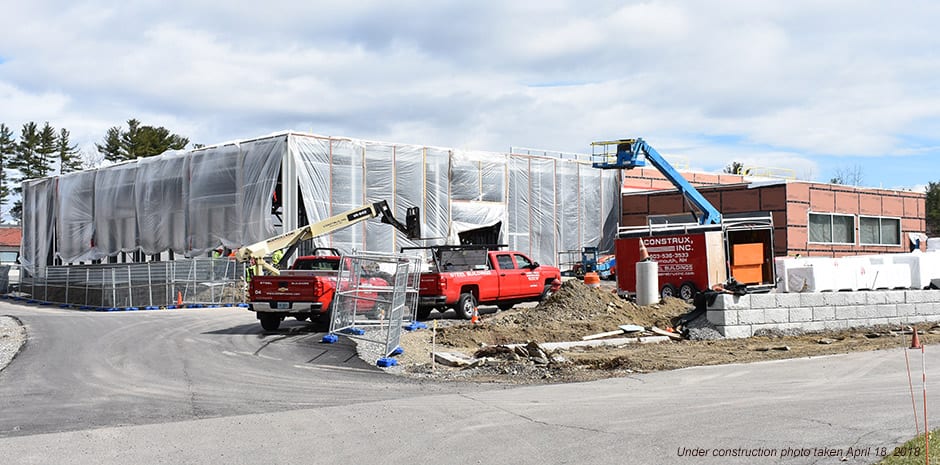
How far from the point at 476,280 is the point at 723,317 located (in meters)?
7.31

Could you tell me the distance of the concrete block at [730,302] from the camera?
1734 centimetres

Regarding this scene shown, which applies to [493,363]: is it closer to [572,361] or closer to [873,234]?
[572,361]

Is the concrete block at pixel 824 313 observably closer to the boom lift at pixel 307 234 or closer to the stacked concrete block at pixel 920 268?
the stacked concrete block at pixel 920 268

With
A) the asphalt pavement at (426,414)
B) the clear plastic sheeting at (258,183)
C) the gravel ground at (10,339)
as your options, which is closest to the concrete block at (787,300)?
the asphalt pavement at (426,414)

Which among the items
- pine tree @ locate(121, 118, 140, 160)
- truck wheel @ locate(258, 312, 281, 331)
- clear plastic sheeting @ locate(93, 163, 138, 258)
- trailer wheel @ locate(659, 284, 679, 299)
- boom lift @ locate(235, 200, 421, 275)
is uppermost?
pine tree @ locate(121, 118, 140, 160)

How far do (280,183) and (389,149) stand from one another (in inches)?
207

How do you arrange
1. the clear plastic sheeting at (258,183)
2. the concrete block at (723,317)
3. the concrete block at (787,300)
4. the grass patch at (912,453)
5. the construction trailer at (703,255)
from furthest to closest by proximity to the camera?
the clear plastic sheeting at (258,183)
the construction trailer at (703,255)
the concrete block at (787,300)
the concrete block at (723,317)
the grass patch at (912,453)

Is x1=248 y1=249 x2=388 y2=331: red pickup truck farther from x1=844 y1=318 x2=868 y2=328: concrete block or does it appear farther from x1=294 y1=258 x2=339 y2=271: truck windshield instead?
x1=844 y1=318 x2=868 y2=328: concrete block

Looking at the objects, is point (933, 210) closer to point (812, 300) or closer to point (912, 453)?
point (812, 300)

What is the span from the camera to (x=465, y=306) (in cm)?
2236

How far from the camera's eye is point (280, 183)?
39.4 meters

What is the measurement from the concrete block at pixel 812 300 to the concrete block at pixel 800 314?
105mm

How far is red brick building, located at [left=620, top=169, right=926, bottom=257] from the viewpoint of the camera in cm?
4591

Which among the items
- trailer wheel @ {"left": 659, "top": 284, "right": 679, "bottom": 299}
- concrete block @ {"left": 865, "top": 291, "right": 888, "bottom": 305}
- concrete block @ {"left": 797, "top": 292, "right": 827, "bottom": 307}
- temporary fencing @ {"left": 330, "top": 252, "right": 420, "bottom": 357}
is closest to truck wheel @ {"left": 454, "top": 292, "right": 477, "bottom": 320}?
temporary fencing @ {"left": 330, "top": 252, "right": 420, "bottom": 357}
